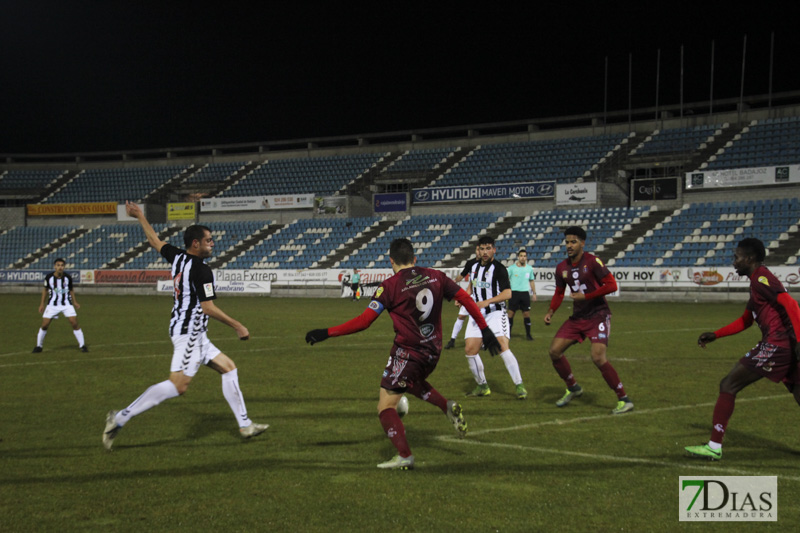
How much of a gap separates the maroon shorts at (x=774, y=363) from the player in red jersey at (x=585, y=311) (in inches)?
95.4

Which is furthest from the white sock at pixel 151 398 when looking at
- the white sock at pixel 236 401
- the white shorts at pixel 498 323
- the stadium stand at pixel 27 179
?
the stadium stand at pixel 27 179

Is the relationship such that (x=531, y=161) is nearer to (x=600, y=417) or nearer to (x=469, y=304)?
(x=600, y=417)

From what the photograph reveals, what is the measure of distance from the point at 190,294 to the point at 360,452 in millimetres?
2422

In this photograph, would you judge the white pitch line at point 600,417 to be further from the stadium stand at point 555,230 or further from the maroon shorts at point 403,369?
the stadium stand at point 555,230

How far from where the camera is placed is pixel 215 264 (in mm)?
52281

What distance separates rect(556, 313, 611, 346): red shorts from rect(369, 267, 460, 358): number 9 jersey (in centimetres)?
327

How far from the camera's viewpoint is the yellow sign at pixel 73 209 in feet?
199

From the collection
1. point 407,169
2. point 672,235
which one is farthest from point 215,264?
point 672,235

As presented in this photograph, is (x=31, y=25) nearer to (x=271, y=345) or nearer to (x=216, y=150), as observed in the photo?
(x=216, y=150)

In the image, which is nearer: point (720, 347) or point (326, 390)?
point (326, 390)

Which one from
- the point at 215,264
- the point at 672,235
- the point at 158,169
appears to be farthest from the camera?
the point at 158,169

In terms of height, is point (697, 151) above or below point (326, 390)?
above

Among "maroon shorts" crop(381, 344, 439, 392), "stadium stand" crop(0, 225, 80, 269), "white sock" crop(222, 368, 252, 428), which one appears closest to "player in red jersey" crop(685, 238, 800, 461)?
"maroon shorts" crop(381, 344, 439, 392)

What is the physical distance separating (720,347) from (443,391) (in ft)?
28.1
